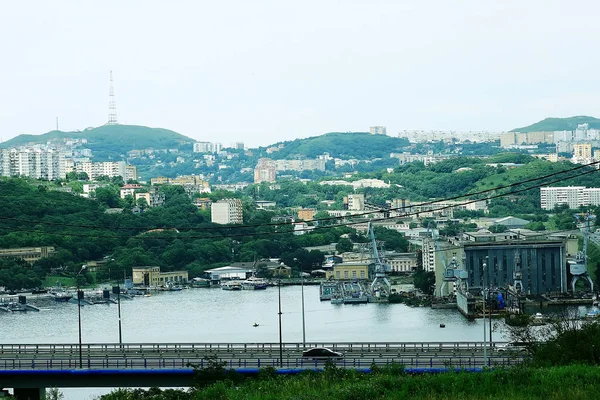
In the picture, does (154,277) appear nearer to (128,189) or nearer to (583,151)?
(128,189)

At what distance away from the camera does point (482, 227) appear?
2945 centimetres

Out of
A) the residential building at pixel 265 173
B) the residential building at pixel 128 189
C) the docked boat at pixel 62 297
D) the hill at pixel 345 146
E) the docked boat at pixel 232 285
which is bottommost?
the docked boat at pixel 232 285

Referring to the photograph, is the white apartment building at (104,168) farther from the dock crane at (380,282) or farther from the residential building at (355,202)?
the dock crane at (380,282)

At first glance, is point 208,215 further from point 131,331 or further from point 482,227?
point 131,331

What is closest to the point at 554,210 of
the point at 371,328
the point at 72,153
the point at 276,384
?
the point at 371,328

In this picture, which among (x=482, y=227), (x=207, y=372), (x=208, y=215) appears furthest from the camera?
(x=208, y=215)

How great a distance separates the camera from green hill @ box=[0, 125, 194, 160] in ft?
251

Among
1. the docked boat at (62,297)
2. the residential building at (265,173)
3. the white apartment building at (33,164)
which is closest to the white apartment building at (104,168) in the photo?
the white apartment building at (33,164)

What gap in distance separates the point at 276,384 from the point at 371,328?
8.46 m

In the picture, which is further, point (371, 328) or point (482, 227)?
A: point (482, 227)

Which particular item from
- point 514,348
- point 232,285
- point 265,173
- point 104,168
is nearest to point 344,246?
point 232,285

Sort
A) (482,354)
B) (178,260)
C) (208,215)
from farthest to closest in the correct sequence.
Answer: (208,215), (178,260), (482,354)

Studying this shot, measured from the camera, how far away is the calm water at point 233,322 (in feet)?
46.5

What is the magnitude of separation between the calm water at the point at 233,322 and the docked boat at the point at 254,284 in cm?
162
